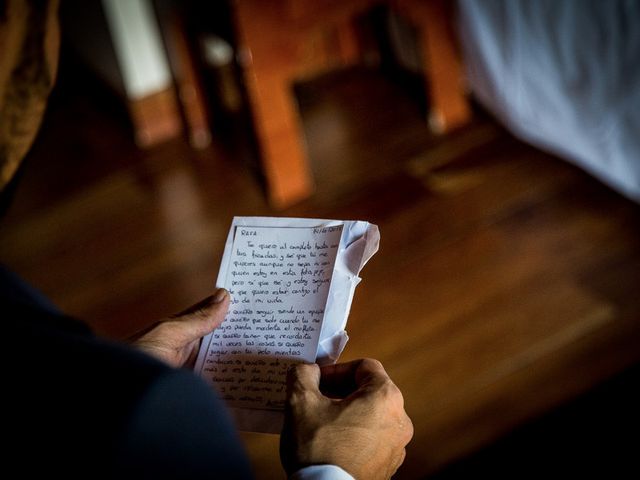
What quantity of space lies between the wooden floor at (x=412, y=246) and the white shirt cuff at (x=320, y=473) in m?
0.58

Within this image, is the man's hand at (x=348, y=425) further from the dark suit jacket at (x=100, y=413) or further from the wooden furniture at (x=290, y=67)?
the wooden furniture at (x=290, y=67)

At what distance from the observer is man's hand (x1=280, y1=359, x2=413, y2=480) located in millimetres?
662

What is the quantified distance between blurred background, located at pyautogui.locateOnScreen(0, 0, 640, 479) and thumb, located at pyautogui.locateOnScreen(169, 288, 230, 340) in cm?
52

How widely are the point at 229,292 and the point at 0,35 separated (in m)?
0.36

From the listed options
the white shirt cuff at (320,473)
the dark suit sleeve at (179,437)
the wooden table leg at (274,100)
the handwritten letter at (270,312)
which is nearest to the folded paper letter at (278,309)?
the handwritten letter at (270,312)

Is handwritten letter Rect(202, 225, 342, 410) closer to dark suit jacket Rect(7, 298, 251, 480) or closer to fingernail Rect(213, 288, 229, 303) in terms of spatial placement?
fingernail Rect(213, 288, 229, 303)

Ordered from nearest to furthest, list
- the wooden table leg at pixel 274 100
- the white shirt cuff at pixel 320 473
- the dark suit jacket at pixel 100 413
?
1. the dark suit jacket at pixel 100 413
2. the white shirt cuff at pixel 320 473
3. the wooden table leg at pixel 274 100

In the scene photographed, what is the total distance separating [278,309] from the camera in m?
0.78

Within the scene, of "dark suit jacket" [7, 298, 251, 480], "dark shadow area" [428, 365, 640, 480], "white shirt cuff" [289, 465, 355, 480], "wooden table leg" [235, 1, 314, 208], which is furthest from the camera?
"wooden table leg" [235, 1, 314, 208]

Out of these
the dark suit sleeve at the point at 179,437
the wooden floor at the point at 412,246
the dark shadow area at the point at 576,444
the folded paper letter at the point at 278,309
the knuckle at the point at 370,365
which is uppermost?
the dark suit sleeve at the point at 179,437

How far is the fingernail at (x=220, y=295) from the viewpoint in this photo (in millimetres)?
789

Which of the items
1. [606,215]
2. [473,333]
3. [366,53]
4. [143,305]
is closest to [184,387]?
[473,333]

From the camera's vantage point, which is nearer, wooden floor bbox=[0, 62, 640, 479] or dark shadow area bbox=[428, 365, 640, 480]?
dark shadow area bbox=[428, 365, 640, 480]

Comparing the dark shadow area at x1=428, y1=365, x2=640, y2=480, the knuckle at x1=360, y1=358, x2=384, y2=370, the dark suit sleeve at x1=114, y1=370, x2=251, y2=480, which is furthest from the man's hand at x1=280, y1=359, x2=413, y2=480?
the dark shadow area at x1=428, y1=365, x2=640, y2=480
